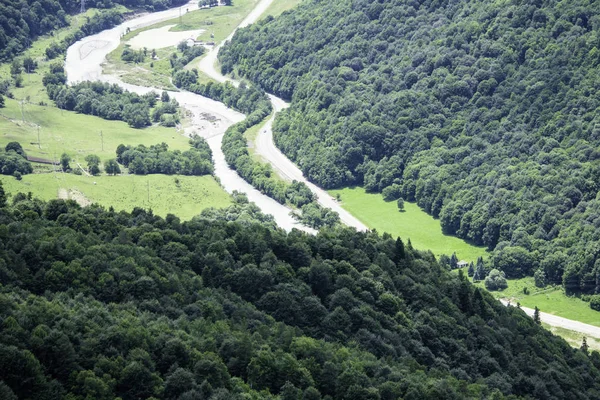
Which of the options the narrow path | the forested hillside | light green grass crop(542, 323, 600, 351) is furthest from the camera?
the narrow path

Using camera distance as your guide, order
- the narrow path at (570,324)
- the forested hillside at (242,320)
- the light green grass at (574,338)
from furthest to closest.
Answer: the narrow path at (570,324), the light green grass at (574,338), the forested hillside at (242,320)

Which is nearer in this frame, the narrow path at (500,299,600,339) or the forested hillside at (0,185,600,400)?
the forested hillside at (0,185,600,400)

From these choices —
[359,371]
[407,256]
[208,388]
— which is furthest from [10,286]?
[407,256]

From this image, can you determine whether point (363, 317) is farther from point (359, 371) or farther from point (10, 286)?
point (10, 286)

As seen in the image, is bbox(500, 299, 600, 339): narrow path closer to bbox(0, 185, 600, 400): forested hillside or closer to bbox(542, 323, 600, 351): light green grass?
bbox(542, 323, 600, 351): light green grass

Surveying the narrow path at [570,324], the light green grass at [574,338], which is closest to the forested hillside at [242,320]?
the light green grass at [574,338]

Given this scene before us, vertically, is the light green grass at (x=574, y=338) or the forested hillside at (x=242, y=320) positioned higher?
the forested hillside at (x=242, y=320)

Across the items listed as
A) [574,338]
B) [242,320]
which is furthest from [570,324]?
[242,320]

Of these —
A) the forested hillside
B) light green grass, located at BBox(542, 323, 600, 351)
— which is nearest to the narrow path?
light green grass, located at BBox(542, 323, 600, 351)

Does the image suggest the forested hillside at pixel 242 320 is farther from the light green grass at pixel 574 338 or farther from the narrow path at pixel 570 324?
the narrow path at pixel 570 324
